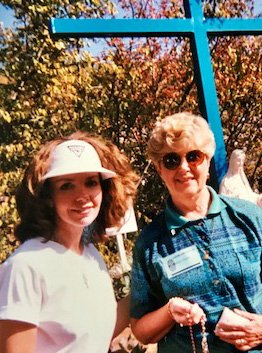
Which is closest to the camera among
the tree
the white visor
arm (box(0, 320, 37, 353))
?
arm (box(0, 320, 37, 353))

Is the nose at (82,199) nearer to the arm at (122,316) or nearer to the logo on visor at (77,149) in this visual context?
the logo on visor at (77,149)

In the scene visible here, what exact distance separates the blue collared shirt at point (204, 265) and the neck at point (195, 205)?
3cm

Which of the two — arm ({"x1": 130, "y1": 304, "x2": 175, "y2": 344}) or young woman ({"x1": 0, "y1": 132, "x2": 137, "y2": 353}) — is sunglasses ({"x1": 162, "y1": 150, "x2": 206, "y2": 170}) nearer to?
young woman ({"x1": 0, "y1": 132, "x2": 137, "y2": 353})

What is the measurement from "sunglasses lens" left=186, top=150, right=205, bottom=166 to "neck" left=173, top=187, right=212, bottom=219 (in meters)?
0.11

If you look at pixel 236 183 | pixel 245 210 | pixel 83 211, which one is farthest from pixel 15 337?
pixel 236 183

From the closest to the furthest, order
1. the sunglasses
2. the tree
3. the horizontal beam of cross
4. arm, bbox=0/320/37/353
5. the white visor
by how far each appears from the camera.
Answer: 1. arm, bbox=0/320/37/353
2. the white visor
3. the sunglasses
4. the horizontal beam of cross
5. the tree

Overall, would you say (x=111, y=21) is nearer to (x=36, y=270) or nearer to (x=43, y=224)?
(x=43, y=224)

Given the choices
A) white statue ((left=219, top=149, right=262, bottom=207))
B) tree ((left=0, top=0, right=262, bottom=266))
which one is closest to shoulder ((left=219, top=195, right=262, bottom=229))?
white statue ((left=219, top=149, right=262, bottom=207))

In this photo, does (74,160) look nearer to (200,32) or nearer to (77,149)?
(77,149)

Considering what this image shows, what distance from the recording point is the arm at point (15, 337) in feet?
4.01

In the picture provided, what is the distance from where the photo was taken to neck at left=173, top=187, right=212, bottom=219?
167cm

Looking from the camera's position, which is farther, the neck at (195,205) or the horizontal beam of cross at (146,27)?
the horizontal beam of cross at (146,27)

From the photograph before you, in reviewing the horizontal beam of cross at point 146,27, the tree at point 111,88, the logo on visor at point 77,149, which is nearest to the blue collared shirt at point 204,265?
the logo on visor at point 77,149

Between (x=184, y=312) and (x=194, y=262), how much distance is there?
0.16 meters
